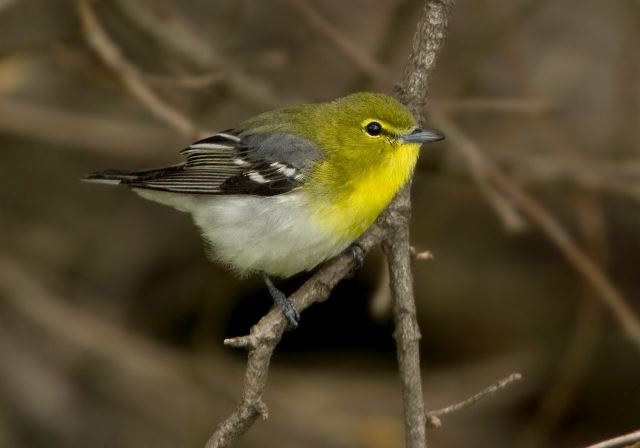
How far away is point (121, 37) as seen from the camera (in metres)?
7.19

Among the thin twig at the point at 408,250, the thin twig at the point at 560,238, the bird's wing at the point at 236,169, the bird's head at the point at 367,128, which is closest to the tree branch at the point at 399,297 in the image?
the thin twig at the point at 408,250

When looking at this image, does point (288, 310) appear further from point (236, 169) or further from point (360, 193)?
point (236, 169)

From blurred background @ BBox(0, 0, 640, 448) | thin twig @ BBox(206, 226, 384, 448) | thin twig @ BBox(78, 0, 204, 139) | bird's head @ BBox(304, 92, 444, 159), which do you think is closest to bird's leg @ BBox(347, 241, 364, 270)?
thin twig @ BBox(206, 226, 384, 448)

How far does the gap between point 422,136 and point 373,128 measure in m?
0.27

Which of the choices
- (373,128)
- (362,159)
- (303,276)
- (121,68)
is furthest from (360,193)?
(303,276)

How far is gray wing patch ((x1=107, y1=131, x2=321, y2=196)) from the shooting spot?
15.3ft

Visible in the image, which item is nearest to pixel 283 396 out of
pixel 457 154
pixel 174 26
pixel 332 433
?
pixel 332 433

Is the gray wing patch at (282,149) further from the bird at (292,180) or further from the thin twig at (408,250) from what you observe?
the thin twig at (408,250)

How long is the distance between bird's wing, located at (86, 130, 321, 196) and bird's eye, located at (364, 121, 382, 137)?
26 centimetres

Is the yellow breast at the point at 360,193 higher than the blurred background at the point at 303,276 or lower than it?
lower

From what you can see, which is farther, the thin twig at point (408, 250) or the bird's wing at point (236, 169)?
the bird's wing at point (236, 169)

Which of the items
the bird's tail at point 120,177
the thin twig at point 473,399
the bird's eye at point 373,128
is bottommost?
the thin twig at point 473,399

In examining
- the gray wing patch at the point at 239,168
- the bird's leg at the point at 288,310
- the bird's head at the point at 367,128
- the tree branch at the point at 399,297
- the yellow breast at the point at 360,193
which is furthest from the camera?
the gray wing patch at the point at 239,168

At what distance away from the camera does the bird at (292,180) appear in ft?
14.6
